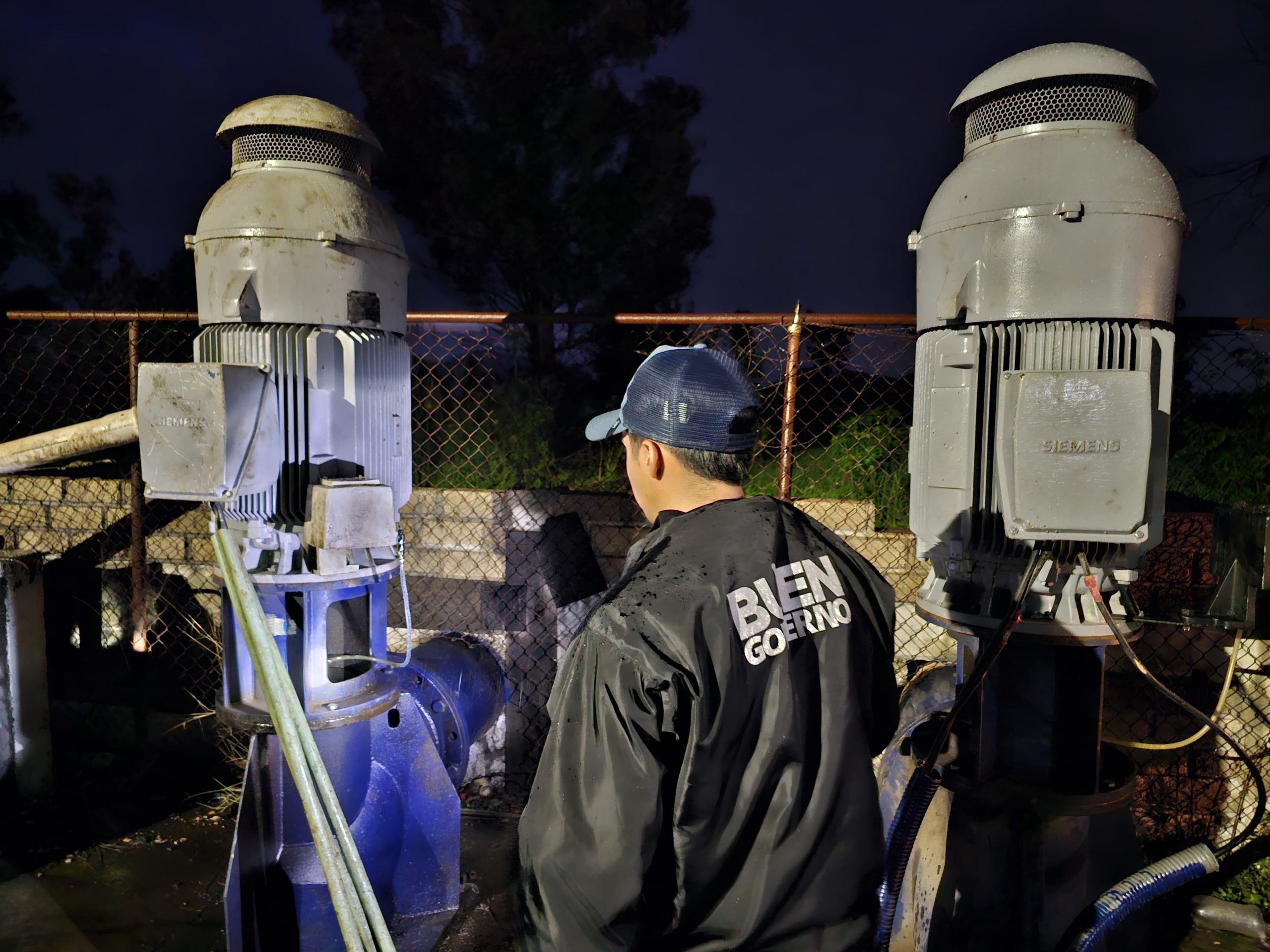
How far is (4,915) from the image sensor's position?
312 cm

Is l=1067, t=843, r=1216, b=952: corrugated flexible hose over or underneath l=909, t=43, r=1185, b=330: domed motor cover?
underneath

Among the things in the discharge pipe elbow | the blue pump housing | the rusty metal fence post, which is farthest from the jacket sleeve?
the rusty metal fence post

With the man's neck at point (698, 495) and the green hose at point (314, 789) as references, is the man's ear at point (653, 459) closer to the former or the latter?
the man's neck at point (698, 495)

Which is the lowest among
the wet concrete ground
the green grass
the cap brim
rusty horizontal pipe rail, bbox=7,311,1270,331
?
the wet concrete ground

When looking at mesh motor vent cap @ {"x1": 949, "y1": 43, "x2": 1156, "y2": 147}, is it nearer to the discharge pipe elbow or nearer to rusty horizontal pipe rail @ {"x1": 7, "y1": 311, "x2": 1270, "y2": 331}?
rusty horizontal pipe rail @ {"x1": 7, "y1": 311, "x2": 1270, "y2": 331}

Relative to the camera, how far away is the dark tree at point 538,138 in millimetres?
8133

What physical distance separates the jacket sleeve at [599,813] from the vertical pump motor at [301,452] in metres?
1.42

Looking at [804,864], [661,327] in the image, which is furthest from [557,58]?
[804,864]

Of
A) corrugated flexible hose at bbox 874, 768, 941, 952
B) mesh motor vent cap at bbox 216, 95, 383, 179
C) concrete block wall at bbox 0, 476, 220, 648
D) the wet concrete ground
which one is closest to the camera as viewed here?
corrugated flexible hose at bbox 874, 768, 941, 952

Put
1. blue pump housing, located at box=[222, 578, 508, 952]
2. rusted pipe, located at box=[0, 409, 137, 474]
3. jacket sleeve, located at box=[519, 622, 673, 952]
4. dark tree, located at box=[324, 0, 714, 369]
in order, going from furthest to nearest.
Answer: dark tree, located at box=[324, 0, 714, 369] → rusted pipe, located at box=[0, 409, 137, 474] → blue pump housing, located at box=[222, 578, 508, 952] → jacket sleeve, located at box=[519, 622, 673, 952]

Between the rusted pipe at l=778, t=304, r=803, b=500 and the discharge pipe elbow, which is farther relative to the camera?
the rusted pipe at l=778, t=304, r=803, b=500

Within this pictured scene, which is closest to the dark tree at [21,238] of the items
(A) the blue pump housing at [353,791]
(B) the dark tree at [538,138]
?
(B) the dark tree at [538,138]

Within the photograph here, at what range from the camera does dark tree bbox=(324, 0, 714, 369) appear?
8.13 metres

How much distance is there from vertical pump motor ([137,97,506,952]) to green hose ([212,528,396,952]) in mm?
403
